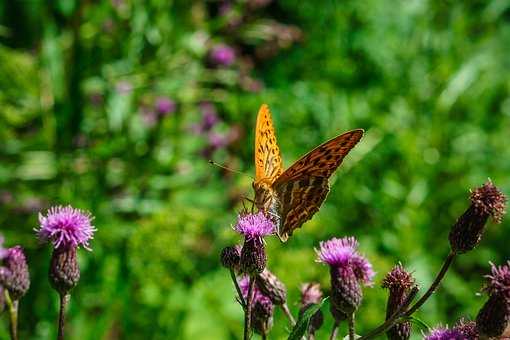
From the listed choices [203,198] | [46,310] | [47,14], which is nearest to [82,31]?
[47,14]

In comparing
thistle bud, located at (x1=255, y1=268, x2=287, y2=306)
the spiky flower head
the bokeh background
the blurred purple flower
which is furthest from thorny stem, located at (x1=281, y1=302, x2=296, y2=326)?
the blurred purple flower

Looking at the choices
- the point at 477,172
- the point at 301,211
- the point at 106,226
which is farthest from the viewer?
the point at 477,172

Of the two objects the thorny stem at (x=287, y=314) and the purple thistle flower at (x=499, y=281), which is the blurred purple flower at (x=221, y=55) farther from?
the purple thistle flower at (x=499, y=281)

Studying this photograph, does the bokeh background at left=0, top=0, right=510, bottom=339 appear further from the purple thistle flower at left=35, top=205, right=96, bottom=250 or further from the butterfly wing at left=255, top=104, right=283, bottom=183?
the purple thistle flower at left=35, top=205, right=96, bottom=250

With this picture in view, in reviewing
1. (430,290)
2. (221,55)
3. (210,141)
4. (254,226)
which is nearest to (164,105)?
(210,141)

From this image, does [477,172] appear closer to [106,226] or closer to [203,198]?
[203,198]

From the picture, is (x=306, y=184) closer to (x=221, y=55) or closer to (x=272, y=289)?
(x=272, y=289)
